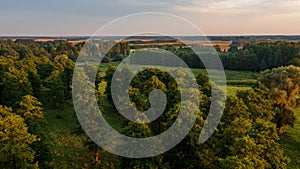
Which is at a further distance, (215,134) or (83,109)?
(83,109)

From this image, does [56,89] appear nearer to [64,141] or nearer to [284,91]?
[64,141]

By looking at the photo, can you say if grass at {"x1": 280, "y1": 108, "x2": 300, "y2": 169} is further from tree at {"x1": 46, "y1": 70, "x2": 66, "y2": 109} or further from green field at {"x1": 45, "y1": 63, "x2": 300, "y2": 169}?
tree at {"x1": 46, "y1": 70, "x2": 66, "y2": 109}

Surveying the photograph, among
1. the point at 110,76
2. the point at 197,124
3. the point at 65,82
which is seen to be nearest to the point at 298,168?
the point at 197,124

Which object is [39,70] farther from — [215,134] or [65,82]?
[215,134]

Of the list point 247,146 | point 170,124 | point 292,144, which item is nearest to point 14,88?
point 170,124

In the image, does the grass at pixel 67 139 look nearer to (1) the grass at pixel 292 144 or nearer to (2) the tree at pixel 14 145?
(2) the tree at pixel 14 145
